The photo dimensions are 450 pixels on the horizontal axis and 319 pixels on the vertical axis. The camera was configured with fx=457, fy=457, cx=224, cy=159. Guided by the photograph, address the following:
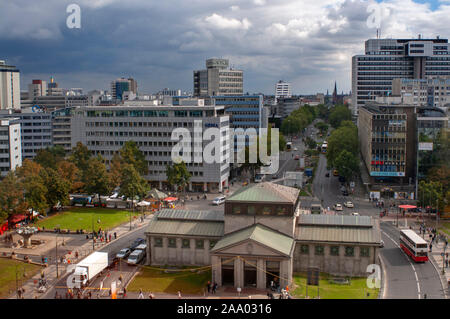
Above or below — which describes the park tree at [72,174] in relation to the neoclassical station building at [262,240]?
above

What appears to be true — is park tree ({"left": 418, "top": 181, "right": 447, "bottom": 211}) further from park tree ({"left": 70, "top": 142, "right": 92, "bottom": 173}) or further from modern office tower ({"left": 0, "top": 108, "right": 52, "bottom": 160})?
modern office tower ({"left": 0, "top": 108, "right": 52, "bottom": 160})

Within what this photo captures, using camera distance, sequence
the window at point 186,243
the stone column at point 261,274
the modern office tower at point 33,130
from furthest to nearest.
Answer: the modern office tower at point 33,130
the window at point 186,243
the stone column at point 261,274

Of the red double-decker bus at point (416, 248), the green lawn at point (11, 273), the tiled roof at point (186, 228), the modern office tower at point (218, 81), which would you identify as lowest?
the green lawn at point (11, 273)

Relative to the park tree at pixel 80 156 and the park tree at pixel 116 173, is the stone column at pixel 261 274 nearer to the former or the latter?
the park tree at pixel 116 173

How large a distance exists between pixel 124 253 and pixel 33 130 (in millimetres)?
113124

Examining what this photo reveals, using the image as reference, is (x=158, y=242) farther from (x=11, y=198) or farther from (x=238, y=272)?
(x=11, y=198)

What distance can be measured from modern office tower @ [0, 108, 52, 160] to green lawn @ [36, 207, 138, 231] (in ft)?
248

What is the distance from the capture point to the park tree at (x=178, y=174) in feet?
340

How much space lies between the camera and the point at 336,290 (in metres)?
52.3

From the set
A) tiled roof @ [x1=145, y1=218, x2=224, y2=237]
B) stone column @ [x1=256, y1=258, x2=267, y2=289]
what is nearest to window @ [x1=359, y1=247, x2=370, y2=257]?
stone column @ [x1=256, y1=258, x2=267, y2=289]

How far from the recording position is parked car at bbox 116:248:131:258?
63.3m

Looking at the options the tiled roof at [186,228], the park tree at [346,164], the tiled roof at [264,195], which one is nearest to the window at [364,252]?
the tiled roof at [264,195]

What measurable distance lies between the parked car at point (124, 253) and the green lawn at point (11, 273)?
34.9ft

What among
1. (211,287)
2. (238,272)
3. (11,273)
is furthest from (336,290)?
(11,273)
